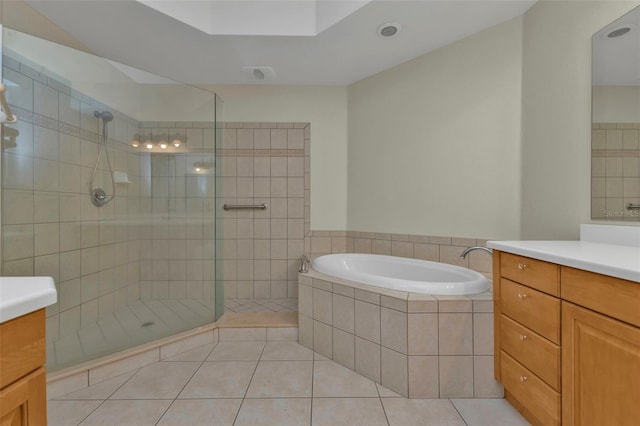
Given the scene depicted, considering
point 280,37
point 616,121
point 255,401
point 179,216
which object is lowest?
point 255,401

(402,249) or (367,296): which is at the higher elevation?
(402,249)

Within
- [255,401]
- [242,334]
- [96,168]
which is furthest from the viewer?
[242,334]

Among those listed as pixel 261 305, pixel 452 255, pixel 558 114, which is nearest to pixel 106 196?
pixel 261 305

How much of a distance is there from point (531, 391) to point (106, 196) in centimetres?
256

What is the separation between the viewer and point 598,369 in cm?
82

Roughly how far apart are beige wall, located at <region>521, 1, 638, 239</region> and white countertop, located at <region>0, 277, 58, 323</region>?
2.12m

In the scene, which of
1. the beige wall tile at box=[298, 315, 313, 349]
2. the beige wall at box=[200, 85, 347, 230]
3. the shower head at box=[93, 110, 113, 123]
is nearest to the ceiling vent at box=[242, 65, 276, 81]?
the beige wall at box=[200, 85, 347, 230]

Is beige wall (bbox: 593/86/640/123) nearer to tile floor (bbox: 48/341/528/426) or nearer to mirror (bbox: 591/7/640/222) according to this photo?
mirror (bbox: 591/7/640/222)

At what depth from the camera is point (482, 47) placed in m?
1.89

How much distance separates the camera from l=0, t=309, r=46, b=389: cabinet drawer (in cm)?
48

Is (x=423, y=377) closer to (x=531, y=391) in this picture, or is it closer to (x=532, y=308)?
(x=531, y=391)

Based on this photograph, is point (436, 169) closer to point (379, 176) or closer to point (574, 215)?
point (379, 176)

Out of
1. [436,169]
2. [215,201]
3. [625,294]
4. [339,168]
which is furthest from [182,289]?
[625,294]

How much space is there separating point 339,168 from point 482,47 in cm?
142
